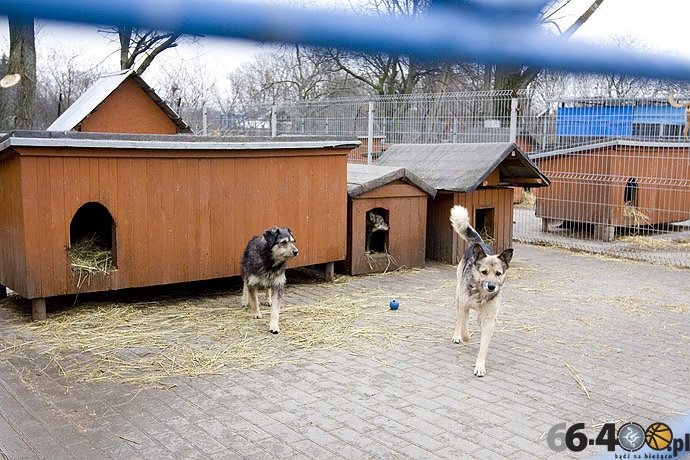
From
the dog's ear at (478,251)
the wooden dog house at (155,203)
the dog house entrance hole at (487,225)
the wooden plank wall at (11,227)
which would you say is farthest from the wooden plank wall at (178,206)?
the dog's ear at (478,251)

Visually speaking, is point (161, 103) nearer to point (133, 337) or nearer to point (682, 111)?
point (133, 337)

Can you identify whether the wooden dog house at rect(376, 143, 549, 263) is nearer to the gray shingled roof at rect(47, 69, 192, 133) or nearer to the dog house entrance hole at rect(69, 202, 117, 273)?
the gray shingled roof at rect(47, 69, 192, 133)

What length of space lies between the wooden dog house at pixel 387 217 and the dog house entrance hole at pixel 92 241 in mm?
3269

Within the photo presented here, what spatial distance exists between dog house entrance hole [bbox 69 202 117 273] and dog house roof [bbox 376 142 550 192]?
16.0 ft

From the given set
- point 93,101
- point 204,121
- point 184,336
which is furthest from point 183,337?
point 204,121

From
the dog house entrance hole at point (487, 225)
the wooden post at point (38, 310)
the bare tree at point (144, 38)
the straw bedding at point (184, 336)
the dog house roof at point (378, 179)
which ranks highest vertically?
the bare tree at point (144, 38)

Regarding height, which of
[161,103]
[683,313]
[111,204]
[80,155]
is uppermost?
[161,103]

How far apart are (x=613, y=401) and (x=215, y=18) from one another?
16.3ft

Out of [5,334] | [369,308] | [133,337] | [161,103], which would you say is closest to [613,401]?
[369,308]

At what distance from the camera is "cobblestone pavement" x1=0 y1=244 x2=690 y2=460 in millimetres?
4074

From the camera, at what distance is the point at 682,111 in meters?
12.3

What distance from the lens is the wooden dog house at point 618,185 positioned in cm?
1305

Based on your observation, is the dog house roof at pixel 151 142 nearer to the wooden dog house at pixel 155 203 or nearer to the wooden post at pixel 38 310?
the wooden dog house at pixel 155 203

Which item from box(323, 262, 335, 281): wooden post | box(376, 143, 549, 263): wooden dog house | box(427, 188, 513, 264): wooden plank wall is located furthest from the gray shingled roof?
box(427, 188, 513, 264): wooden plank wall
